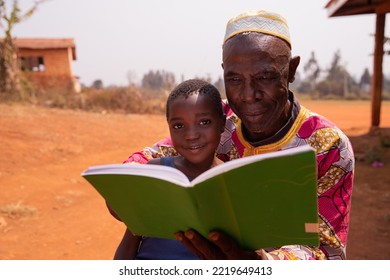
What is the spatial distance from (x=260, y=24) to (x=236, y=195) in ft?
2.63

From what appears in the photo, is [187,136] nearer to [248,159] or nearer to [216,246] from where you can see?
[216,246]

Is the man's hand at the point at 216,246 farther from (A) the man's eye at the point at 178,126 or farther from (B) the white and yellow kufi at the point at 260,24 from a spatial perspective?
(B) the white and yellow kufi at the point at 260,24

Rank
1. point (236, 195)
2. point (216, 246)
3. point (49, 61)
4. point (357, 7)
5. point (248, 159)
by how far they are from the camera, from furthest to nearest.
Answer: point (49, 61)
point (357, 7)
point (216, 246)
point (236, 195)
point (248, 159)

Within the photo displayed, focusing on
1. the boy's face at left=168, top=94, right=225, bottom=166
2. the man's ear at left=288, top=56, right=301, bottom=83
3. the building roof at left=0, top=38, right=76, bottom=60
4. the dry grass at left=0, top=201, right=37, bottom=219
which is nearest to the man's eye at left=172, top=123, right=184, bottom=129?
the boy's face at left=168, top=94, right=225, bottom=166

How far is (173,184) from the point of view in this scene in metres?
1.08

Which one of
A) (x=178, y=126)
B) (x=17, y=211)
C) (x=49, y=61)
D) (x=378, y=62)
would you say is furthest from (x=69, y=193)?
(x=49, y=61)

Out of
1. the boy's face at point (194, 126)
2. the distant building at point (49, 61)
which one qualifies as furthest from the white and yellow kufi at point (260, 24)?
the distant building at point (49, 61)

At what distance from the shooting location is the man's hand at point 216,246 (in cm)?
126

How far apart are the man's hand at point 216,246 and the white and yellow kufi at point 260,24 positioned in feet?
2.77

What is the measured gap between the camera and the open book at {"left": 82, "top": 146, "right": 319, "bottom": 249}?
104 cm

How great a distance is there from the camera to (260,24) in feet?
5.12

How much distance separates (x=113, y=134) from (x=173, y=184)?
323 inches
